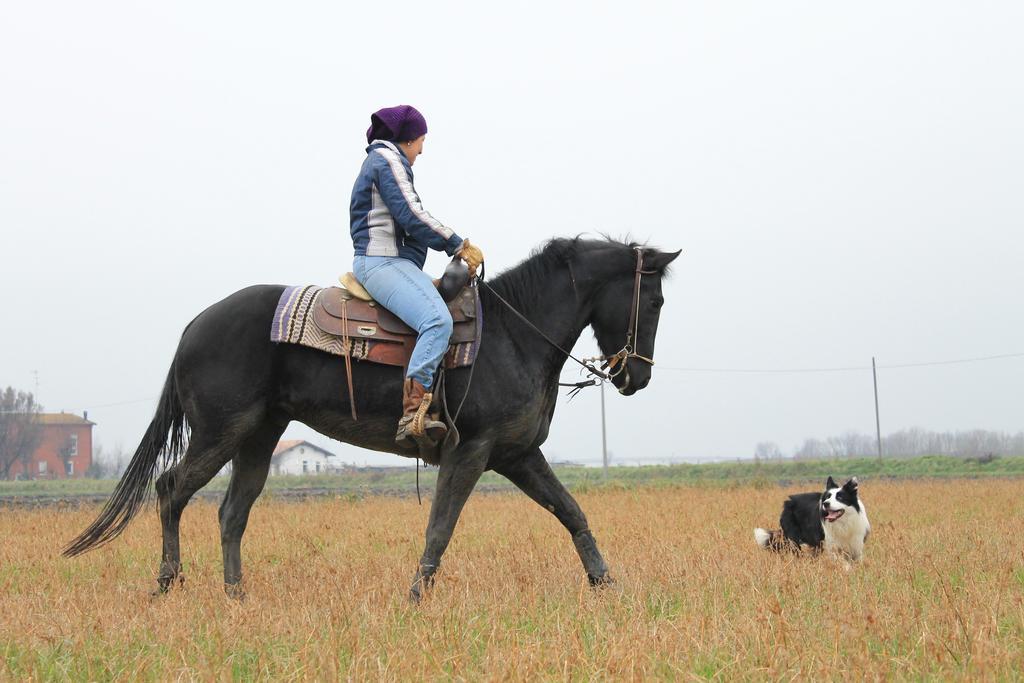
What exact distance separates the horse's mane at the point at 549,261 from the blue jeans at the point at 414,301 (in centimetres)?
67

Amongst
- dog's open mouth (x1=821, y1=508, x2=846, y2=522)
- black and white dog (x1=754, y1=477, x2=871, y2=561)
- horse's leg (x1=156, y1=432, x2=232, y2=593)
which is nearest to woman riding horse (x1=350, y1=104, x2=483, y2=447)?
horse's leg (x1=156, y1=432, x2=232, y2=593)

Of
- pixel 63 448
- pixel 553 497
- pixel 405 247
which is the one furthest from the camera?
pixel 63 448

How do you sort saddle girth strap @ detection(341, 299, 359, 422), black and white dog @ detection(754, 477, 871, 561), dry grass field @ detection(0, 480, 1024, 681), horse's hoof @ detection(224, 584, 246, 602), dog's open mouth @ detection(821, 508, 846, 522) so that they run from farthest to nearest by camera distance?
dog's open mouth @ detection(821, 508, 846, 522), black and white dog @ detection(754, 477, 871, 561), horse's hoof @ detection(224, 584, 246, 602), saddle girth strap @ detection(341, 299, 359, 422), dry grass field @ detection(0, 480, 1024, 681)

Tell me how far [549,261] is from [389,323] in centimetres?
129

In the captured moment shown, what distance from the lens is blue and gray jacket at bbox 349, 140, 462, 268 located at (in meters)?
6.29

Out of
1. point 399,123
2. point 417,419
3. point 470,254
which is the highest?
point 399,123

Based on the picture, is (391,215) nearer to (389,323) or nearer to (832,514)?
(389,323)

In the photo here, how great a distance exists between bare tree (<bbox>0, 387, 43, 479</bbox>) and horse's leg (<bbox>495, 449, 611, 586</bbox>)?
272 feet

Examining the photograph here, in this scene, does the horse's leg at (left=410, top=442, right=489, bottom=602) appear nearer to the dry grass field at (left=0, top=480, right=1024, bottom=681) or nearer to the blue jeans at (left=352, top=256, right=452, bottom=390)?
the dry grass field at (left=0, top=480, right=1024, bottom=681)

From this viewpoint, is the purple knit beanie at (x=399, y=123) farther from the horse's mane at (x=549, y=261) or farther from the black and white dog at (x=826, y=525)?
the black and white dog at (x=826, y=525)

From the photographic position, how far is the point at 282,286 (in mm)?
6828

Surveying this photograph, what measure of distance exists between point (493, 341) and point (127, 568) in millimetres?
4287

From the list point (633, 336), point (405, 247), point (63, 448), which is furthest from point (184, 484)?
point (63, 448)

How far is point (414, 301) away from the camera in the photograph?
617 cm
